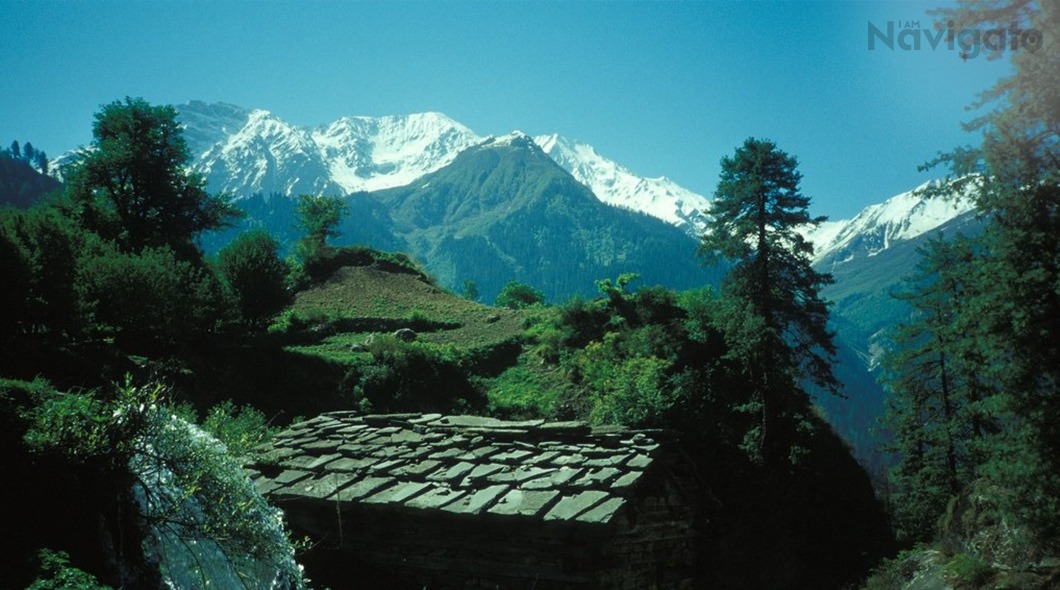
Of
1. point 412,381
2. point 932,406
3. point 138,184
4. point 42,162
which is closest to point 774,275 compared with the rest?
point 932,406

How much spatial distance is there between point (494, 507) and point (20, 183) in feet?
459

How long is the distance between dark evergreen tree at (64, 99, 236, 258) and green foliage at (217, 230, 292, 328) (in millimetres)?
4473

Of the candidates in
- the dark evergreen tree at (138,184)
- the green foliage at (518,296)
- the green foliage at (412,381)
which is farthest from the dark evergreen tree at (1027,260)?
the green foliage at (518,296)

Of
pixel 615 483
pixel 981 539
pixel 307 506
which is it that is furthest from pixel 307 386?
pixel 981 539

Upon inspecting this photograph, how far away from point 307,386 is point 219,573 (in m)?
18.5

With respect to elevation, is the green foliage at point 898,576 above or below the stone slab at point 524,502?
below

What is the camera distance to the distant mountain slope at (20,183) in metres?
103

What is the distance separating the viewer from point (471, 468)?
8719 mm

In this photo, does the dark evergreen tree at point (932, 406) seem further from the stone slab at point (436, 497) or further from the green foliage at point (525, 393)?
the stone slab at point (436, 497)

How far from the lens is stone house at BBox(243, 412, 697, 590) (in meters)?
7.86

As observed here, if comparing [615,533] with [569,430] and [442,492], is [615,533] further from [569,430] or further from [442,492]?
[442,492]

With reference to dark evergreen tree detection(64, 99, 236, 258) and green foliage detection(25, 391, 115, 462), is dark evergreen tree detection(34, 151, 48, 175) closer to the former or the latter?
dark evergreen tree detection(64, 99, 236, 258)

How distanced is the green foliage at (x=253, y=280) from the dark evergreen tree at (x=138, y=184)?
4473 mm

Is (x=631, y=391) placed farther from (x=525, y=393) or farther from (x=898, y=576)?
(x=898, y=576)
